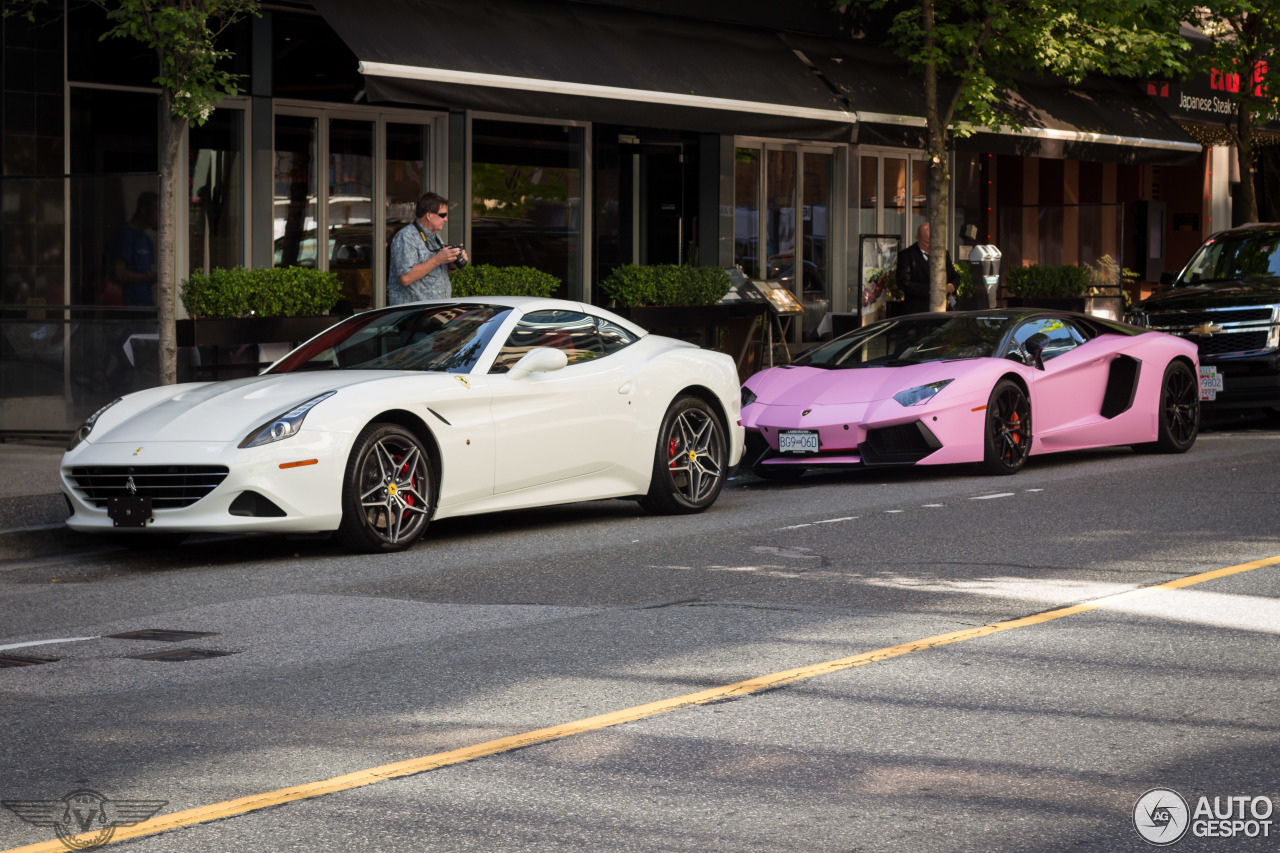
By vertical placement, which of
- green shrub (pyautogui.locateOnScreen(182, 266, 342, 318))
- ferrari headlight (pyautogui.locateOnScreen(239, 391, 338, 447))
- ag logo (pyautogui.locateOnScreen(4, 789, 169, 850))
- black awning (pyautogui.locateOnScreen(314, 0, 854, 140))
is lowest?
ag logo (pyautogui.locateOnScreen(4, 789, 169, 850))

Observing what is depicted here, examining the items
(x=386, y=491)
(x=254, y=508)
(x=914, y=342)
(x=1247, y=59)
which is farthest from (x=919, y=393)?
(x=1247, y=59)

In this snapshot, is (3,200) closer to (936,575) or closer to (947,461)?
(947,461)

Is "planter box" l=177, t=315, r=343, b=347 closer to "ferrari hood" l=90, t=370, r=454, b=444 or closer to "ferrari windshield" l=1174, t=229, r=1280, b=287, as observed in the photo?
"ferrari hood" l=90, t=370, r=454, b=444

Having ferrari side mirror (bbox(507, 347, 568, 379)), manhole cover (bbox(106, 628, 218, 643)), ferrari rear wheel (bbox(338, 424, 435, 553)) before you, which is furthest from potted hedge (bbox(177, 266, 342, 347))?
manhole cover (bbox(106, 628, 218, 643))

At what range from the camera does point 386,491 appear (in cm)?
911

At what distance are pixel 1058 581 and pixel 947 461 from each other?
4361 mm

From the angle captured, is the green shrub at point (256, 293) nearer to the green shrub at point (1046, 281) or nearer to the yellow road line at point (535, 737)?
the yellow road line at point (535, 737)

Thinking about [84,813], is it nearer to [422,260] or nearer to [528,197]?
[422,260]

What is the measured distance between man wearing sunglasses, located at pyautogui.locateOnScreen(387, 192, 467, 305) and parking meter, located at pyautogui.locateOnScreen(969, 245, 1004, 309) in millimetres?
13321

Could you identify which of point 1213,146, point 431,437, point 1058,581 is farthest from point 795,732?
point 1213,146

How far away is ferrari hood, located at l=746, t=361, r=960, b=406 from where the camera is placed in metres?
12.3

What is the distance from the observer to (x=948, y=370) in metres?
12.4

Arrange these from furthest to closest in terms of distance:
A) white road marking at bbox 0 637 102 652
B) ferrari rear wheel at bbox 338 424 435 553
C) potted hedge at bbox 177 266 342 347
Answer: potted hedge at bbox 177 266 342 347
ferrari rear wheel at bbox 338 424 435 553
white road marking at bbox 0 637 102 652

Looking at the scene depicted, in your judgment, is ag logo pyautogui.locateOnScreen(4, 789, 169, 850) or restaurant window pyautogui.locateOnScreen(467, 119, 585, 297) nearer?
ag logo pyautogui.locateOnScreen(4, 789, 169, 850)
